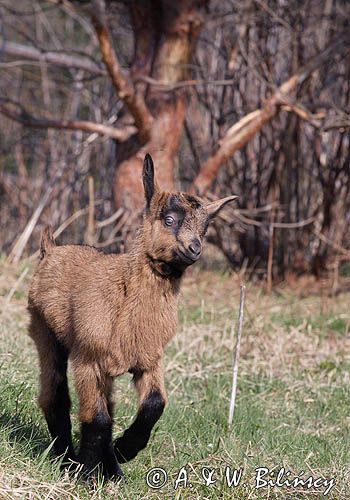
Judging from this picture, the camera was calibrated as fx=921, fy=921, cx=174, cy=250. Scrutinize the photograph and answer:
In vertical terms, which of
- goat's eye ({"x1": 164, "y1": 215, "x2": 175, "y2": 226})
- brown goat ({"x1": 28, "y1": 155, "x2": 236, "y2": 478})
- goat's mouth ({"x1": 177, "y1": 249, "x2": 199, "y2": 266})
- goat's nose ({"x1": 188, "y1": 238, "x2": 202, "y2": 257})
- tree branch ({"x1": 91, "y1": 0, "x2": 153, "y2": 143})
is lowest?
brown goat ({"x1": 28, "y1": 155, "x2": 236, "y2": 478})

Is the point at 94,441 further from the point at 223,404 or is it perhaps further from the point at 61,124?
the point at 61,124

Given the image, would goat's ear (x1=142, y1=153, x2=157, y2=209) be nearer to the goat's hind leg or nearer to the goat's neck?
the goat's neck

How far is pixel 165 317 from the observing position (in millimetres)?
4836

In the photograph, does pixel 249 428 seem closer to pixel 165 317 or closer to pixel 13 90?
pixel 165 317

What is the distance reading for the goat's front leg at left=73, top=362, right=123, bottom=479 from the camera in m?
4.77

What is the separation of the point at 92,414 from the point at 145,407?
279 millimetres

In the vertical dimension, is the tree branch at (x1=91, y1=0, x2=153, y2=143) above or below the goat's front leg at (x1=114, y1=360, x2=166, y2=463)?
above

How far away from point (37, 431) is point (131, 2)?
5517 millimetres

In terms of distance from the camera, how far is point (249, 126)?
912 cm

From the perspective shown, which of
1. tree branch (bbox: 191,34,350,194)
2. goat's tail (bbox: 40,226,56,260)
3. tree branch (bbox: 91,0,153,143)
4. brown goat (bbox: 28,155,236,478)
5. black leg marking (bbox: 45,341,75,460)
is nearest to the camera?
brown goat (bbox: 28,155,236,478)

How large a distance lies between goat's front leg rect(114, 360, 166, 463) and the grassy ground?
25cm

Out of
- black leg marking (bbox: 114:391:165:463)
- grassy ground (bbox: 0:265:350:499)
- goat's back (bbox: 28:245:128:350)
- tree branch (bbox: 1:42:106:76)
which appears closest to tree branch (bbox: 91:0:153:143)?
tree branch (bbox: 1:42:106:76)

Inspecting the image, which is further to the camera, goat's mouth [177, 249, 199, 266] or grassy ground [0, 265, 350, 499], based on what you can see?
grassy ground [0, 265, 350, 499]

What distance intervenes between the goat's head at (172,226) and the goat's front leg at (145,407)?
0.55 metres
